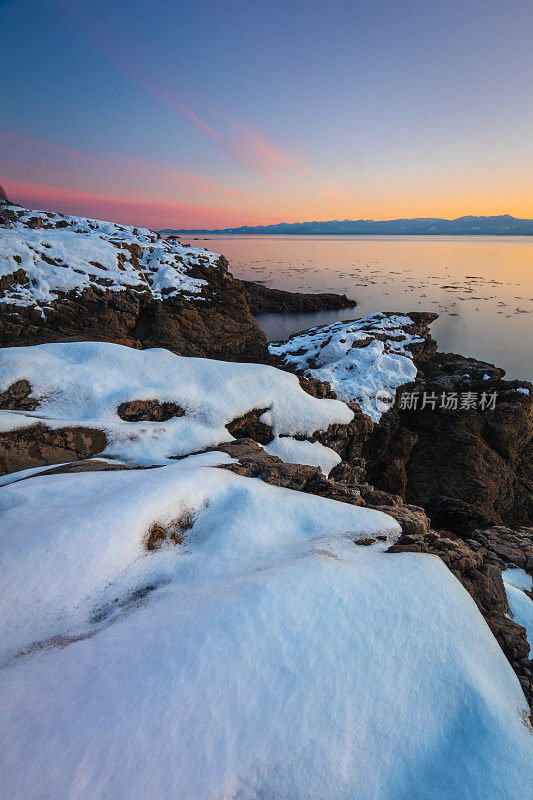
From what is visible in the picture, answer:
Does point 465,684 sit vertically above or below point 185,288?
below

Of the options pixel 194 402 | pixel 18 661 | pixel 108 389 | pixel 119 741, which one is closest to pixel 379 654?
pixel 119 741

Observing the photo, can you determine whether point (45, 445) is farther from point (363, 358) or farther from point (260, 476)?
point (363, 358)

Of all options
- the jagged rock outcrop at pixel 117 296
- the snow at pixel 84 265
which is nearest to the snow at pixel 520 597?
the jagged rock outcrop at pixel 117 296

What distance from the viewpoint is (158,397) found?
42.0 feet

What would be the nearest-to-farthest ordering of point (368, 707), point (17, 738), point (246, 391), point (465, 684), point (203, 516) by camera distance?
point (17, 738) < point (368, 707) < point (465, 684) < point (203, 516) < point (246, 391)

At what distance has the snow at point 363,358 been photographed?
19688mm

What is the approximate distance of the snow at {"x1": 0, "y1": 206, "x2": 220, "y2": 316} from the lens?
23406mm

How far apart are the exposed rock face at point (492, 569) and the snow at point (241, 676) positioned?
817mm

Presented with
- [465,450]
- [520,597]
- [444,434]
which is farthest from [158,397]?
[465,450]

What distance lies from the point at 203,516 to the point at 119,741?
406 centimetres

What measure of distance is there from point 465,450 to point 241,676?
17404 mm

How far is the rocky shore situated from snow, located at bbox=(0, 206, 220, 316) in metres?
0.19

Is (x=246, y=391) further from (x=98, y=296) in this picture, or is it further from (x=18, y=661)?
(x=98, y=296)

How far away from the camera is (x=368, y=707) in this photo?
3.48 m
